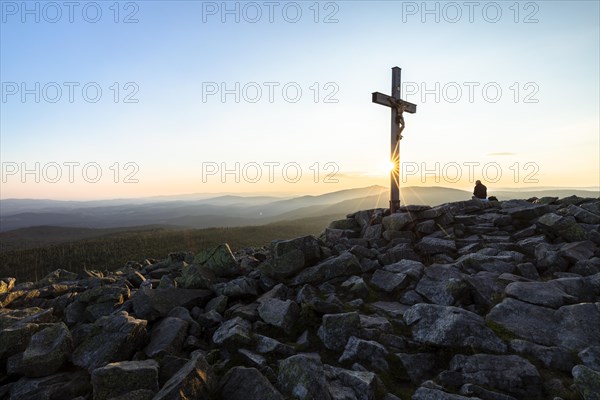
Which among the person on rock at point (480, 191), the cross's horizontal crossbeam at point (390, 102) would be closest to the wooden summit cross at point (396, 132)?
the cross's horizontal crossbeam at point (390, 102)

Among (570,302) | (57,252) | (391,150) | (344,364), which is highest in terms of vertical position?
(391,150)

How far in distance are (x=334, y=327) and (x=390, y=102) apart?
10.9 meters

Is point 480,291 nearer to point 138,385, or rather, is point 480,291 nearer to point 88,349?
point 138,385

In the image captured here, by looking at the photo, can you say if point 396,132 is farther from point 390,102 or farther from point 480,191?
point 480,191

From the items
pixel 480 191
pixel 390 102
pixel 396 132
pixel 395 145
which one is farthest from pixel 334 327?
pixel 480 191

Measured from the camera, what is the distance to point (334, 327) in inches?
283

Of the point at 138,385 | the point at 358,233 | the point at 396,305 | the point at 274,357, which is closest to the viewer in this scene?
the point at 138,385

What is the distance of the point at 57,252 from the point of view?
41.2 m

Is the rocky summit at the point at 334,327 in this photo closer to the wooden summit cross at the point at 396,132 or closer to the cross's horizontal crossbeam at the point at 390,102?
the wooden summit cross at the point at 396,132

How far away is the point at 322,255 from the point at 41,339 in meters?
7.64

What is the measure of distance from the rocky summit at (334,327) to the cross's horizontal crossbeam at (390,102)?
6.18 meters

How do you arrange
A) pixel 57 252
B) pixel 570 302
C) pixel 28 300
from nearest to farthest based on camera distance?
pixel 570 302 → pixel 28 300 → pixel 57 252

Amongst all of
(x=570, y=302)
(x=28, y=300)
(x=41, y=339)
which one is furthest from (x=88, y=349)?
(x=570, y=302)

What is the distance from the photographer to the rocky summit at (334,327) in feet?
18.2
